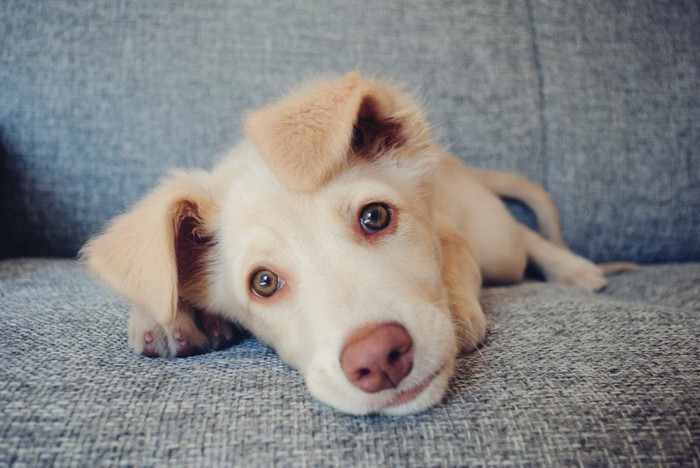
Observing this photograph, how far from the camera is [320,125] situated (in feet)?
3.69

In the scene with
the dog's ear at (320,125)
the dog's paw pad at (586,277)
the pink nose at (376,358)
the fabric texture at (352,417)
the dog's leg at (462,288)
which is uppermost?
the dog's ear at (320,125)

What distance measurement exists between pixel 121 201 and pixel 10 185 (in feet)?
1.44

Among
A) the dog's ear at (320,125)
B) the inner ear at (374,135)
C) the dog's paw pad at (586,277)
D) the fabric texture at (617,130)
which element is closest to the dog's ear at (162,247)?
the dog's ear at (320,125)

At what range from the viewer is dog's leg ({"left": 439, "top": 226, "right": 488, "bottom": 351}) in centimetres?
122

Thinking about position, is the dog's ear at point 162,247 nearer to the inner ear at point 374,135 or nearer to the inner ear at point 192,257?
the inner ear at point 192,257

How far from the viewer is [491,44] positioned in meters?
2.43

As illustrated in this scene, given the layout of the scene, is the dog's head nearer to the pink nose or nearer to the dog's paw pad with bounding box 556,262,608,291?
the pink nose

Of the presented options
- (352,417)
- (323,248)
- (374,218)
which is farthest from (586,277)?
(352,417)

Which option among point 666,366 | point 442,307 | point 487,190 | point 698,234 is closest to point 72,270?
point 442,307

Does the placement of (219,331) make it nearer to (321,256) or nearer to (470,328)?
(321,256)

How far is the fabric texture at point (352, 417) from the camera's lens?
830 mm

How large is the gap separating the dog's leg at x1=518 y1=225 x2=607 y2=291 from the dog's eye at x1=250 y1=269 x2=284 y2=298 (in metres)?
1.36

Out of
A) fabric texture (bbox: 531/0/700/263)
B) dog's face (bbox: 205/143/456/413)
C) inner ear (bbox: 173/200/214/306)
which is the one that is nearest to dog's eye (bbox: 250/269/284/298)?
dog's face (bbox: 205/143/456/413)

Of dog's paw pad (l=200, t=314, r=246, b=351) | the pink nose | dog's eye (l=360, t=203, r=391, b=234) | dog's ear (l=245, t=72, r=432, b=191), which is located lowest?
dog's paw pad (l=200, t=314, r=246, b=351)
